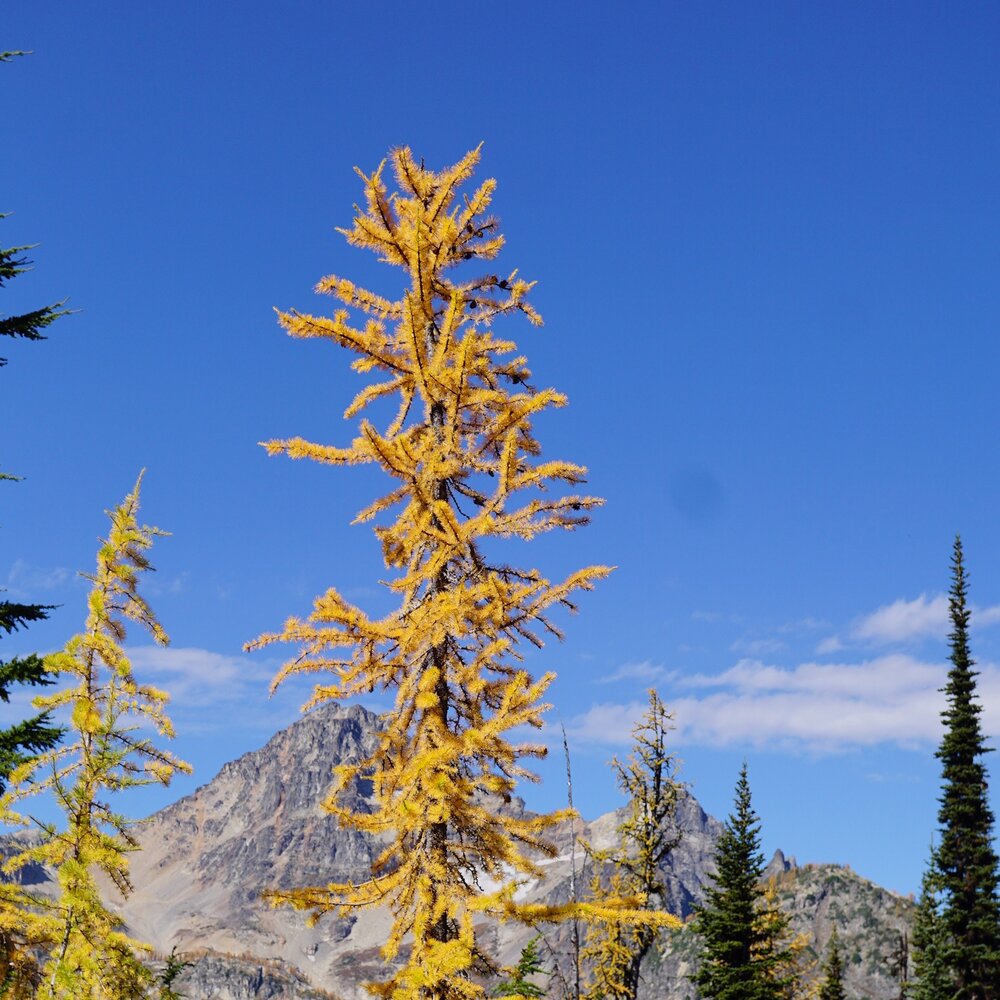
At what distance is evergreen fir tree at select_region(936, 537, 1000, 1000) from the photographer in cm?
4591

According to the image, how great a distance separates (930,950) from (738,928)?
1509cm

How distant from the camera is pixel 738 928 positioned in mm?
36781

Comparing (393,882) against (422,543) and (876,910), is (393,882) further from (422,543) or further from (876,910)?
(876,910)

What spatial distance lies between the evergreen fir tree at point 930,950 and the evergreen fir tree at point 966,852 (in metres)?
0.33

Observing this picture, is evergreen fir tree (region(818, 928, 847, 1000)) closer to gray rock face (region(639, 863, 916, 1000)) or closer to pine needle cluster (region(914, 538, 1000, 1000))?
pine needle cluster (region(914, 538, 1000, 1000))

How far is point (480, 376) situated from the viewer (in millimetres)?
13438

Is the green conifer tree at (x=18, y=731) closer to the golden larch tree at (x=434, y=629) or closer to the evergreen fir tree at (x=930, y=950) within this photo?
the golden larch tree at (x=434, y=629)

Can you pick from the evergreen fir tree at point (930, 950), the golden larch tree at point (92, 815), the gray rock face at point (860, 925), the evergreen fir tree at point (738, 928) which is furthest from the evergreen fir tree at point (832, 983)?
the gray rock face at point (860, 925)

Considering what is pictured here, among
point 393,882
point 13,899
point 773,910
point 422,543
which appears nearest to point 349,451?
point 422,543

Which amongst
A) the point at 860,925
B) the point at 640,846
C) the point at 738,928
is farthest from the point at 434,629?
the point at 860,925

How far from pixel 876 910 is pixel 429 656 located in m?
201

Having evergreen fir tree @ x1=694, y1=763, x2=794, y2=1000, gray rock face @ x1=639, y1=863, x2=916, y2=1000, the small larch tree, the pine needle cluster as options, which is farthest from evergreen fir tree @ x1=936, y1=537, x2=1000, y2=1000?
gray rock face @ x1=639, y1=863, x2=916, y2=1000

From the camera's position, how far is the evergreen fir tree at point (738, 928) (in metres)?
35.9

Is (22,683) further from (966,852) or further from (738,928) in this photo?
(966,852)
